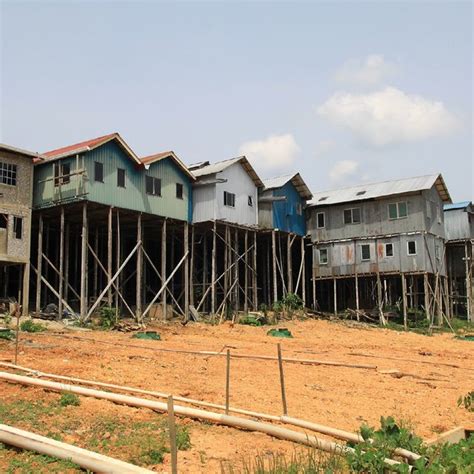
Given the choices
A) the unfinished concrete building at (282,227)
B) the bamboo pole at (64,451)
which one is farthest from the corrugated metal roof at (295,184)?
the bamboo pole at (64,451)

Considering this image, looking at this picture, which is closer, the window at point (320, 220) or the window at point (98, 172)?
the window at point (98, 172)

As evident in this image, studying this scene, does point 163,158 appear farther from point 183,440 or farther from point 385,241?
point 183,440

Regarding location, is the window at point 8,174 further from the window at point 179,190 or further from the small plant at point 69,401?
the small plant at point 69,401

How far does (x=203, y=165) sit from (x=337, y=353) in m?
17.9

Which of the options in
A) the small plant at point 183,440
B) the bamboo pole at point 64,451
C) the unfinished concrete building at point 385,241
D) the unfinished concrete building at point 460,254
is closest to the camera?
the bamboo pole at point 64,451

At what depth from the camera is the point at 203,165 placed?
34562 mm

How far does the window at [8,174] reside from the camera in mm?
25297

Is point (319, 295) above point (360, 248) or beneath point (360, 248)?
beneath

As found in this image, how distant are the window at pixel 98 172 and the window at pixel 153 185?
271 cm

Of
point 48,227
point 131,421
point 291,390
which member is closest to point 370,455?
point 131,421

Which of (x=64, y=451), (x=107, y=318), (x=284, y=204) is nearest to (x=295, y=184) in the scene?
(x=284, y=204)

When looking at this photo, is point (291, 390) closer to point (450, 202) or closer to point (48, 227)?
point (48, 227)

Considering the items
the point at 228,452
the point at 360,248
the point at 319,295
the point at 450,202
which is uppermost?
the point at 450,202

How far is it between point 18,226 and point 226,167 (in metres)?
11.0
